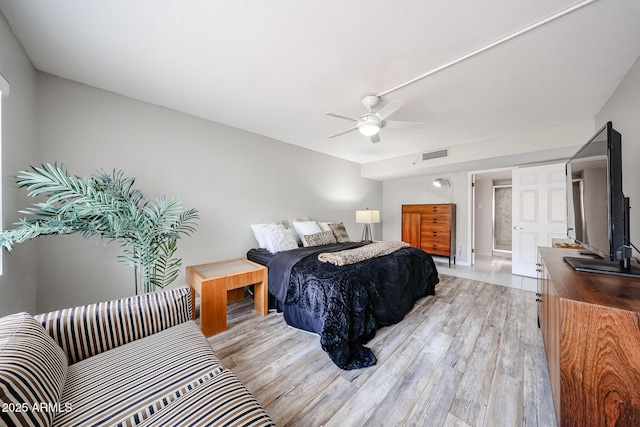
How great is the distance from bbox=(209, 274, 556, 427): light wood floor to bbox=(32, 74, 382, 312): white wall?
1321 millimetres

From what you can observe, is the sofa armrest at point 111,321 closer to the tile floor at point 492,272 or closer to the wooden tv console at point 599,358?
the wooden tv console at point 599,358

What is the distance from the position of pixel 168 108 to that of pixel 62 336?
2538 mm

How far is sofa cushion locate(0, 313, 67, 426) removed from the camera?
0.63 meters

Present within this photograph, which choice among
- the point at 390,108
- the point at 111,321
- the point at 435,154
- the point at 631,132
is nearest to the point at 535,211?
the point at 435,154

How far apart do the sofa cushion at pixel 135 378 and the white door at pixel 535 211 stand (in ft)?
16.9

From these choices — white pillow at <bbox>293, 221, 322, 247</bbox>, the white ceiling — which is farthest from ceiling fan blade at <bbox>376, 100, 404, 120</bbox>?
white pillow at <bbox>293, 221, 322, 247</bbox>

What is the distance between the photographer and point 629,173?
1.90m

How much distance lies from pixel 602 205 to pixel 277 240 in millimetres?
2996

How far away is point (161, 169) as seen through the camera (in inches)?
103

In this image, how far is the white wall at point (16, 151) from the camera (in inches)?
58.3

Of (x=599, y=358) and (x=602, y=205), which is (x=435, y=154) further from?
(x=599, y=358)

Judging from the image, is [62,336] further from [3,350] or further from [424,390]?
[424,390]

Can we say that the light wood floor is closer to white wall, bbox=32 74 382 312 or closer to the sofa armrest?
the sofa armrest

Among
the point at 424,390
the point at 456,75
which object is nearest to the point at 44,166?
the point at 424,390
